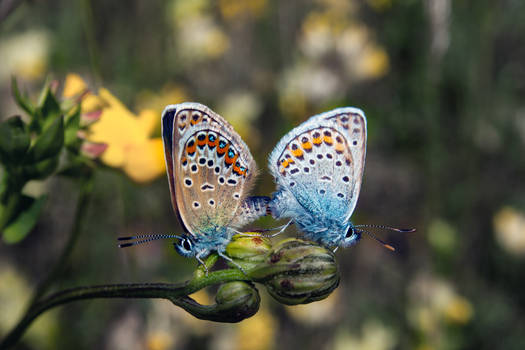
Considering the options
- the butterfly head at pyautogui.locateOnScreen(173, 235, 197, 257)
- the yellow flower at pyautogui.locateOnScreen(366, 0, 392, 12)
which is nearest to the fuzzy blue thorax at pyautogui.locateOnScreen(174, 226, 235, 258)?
the butterfly head at pyautogui.locateOnScreen(173, 235, 197, 257)

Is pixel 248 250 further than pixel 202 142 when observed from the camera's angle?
No

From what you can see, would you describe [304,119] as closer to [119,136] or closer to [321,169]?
[321,169]

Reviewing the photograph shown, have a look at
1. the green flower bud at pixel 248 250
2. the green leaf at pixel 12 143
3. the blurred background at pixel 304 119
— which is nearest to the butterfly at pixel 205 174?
the green flower bud at pixel 248 250

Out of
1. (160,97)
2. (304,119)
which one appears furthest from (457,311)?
(160,97)

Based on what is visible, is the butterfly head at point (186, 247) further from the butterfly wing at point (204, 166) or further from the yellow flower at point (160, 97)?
the yellow flower at point (160, 97)

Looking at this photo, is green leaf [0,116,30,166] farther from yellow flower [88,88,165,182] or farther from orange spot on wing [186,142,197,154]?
orange spot on wing [186,142,197,154]

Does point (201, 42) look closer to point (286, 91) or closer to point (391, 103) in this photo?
point (286, 91)
